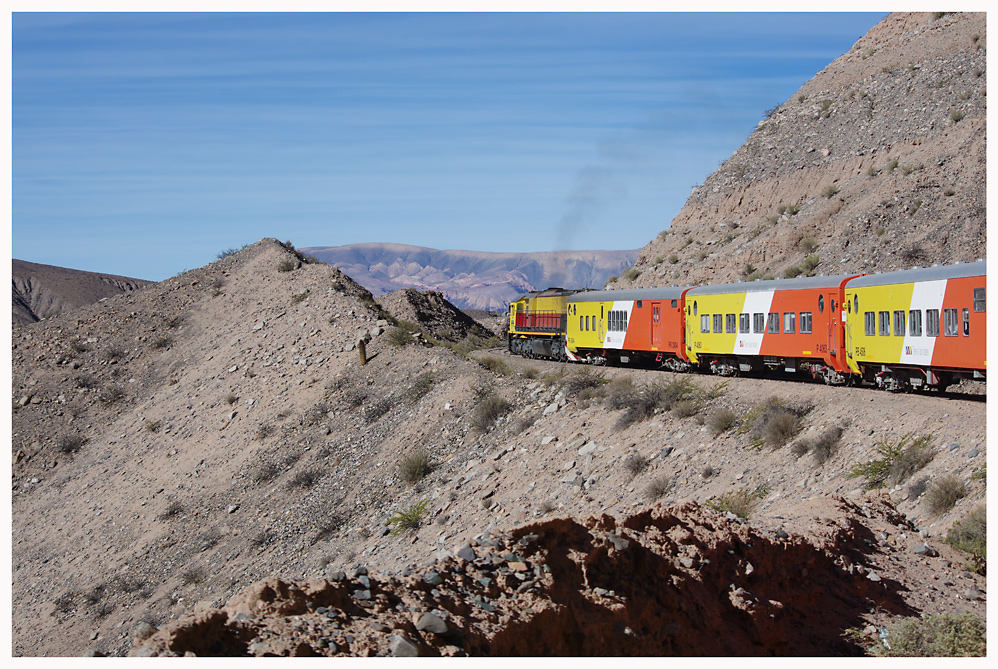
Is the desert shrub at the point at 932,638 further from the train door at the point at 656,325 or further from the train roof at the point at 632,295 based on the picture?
the train door at the point at 656,325

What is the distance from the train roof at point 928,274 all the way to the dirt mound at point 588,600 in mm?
8583

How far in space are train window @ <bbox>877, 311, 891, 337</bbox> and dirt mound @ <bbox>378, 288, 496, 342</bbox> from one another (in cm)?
2837

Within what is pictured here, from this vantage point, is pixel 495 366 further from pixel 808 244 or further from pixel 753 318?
pixel 808 244

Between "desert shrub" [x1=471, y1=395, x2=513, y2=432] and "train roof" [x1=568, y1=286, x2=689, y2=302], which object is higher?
"train roof" [x1=568, y1=286, x2=689, y2=302]

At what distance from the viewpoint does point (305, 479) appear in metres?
25.1

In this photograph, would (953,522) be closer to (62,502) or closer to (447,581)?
(447,581)

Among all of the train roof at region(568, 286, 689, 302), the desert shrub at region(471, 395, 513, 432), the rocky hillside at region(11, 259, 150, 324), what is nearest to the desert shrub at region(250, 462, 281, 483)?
the desert shrub at region(471, 395, 513, 432)

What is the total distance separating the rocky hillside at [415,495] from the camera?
8.55 meters

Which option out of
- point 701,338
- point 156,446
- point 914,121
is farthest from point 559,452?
point 914,121

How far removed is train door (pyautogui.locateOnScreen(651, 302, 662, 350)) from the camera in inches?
1172

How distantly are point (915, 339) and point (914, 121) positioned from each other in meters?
32.4

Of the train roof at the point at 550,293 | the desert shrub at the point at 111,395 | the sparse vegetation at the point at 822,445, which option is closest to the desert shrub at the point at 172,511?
the desert shrub at the point at 111,395

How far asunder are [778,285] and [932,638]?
16562mm

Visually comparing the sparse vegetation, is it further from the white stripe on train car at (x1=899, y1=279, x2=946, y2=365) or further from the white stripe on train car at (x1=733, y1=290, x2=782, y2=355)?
the white stripe on train car at (x1=733, y1=290, x2=782, y2=355)
